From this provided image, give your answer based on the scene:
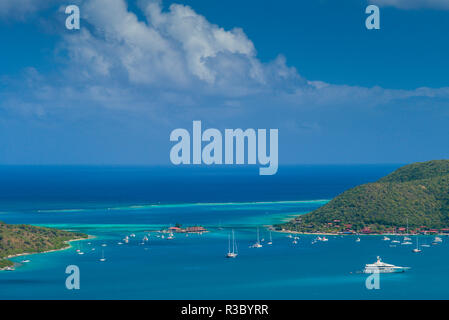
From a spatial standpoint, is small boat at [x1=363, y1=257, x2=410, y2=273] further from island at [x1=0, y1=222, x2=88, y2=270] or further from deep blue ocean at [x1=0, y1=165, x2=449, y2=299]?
island at [x1=0, y1=222, x2=88, y2=270]

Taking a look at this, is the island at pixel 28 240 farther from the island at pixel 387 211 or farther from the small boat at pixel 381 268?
the small boat at pixel 381 268

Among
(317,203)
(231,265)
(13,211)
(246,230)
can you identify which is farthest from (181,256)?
(317,203)

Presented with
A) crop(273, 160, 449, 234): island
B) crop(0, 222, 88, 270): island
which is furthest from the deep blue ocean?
crop(273, 160, 449, 234): island

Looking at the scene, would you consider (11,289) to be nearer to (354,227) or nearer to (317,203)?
(354,227)

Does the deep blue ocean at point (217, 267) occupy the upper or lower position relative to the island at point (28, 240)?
lower

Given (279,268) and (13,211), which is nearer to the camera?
(279,268)

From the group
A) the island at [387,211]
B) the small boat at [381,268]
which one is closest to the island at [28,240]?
the island at [387,211]

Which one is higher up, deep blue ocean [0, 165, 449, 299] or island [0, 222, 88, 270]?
island [0, 222, 88, 270]
